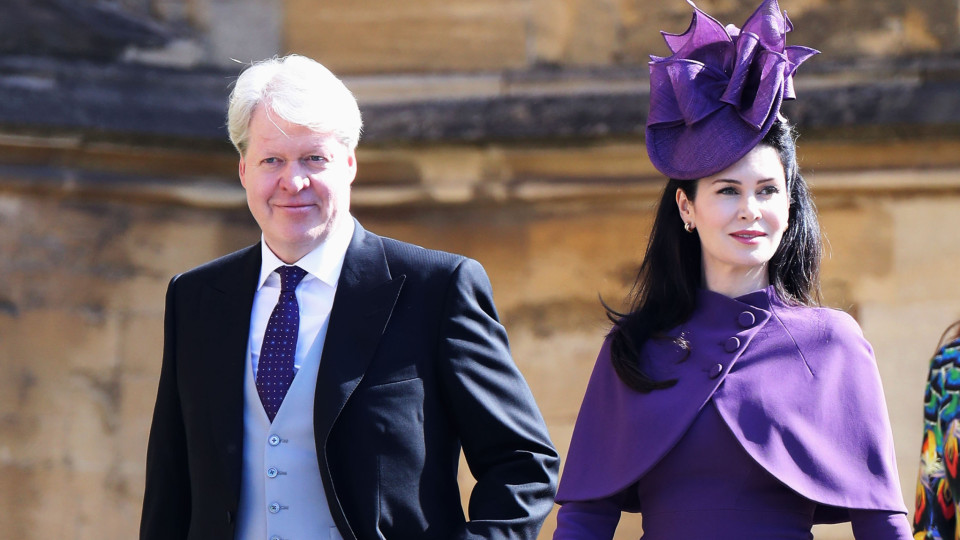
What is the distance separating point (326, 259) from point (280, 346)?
0.21 m

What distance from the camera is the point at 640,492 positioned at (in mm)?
2891

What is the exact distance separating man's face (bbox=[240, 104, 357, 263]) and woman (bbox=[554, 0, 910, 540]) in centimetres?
63

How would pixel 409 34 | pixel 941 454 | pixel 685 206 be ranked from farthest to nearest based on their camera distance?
pixel 409 34 → pixel 941 454 → pixel 685 206

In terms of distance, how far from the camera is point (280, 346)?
2953mm

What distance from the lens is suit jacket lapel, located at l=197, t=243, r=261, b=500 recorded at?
2.89 meters

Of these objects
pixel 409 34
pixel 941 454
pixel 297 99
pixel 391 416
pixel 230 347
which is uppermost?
pixel 409 34

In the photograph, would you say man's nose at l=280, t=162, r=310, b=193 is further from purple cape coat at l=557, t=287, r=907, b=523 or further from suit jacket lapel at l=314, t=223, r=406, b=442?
purple cape coat at l=557, t=287, r=907, b=523

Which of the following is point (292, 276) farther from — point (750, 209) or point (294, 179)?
point (750, 209)

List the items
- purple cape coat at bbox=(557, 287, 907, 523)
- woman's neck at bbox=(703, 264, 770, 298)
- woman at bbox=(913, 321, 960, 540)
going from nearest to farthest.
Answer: purple cape coat at bbox=(557, 287, 907, 523) → woman's neck at bbox=(703, 264, 770, 298) → woman at bbox=(913, 321, 960, 540)

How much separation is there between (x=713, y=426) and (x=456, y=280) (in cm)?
59

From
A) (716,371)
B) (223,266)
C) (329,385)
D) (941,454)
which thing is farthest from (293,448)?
(941,454)

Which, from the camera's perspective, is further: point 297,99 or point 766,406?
point 297,99

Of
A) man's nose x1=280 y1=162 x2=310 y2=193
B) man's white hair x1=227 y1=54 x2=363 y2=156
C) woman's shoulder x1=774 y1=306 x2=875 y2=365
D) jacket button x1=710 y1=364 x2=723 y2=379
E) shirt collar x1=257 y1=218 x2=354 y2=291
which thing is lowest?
jacket button x1=710 y1=364 x2=723 y2=379

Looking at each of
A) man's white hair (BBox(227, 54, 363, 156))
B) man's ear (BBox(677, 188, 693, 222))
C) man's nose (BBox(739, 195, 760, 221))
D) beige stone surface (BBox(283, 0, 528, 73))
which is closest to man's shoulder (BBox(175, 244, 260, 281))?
man's white hair (BBox(227, 54, 363, 156))
